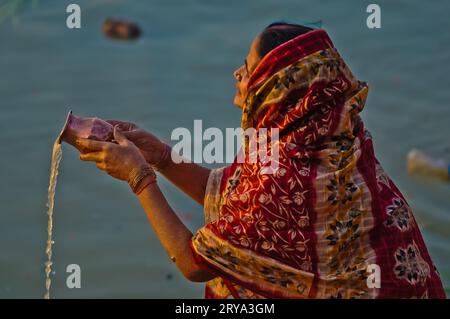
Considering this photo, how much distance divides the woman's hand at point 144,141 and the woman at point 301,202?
224mm

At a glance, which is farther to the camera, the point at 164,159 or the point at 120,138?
the point at 164,159

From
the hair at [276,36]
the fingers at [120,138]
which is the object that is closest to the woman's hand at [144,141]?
the fingers at [120,138]

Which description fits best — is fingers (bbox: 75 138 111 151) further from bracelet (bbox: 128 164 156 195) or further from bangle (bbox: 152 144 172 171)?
bangle (bbox: 152 144 172 171)

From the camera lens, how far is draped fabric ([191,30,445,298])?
2.38 metres

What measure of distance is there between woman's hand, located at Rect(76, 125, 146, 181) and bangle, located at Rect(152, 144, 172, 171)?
33 cm

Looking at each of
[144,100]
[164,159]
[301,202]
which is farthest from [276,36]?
[144,100]

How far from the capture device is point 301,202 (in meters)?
2.41

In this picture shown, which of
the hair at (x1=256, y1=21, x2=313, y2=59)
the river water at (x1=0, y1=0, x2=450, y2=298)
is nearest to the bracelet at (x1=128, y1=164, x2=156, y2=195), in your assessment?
the hair at (x1=256, y1=21, x2=313, y2=59)

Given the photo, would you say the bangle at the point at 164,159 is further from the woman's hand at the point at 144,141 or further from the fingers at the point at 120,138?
the fingers at the point at 120,138

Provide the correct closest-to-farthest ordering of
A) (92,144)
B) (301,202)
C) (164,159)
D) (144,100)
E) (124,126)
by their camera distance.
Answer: (301,202), (92,144), (124,126), (164,159), (144,100)

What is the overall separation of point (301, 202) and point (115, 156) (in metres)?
0.55

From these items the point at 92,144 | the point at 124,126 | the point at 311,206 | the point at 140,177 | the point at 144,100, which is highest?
the point at 144,100

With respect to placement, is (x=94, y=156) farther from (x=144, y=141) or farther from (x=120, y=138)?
(x=144, y=141)

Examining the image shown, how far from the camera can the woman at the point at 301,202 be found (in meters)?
2.38
